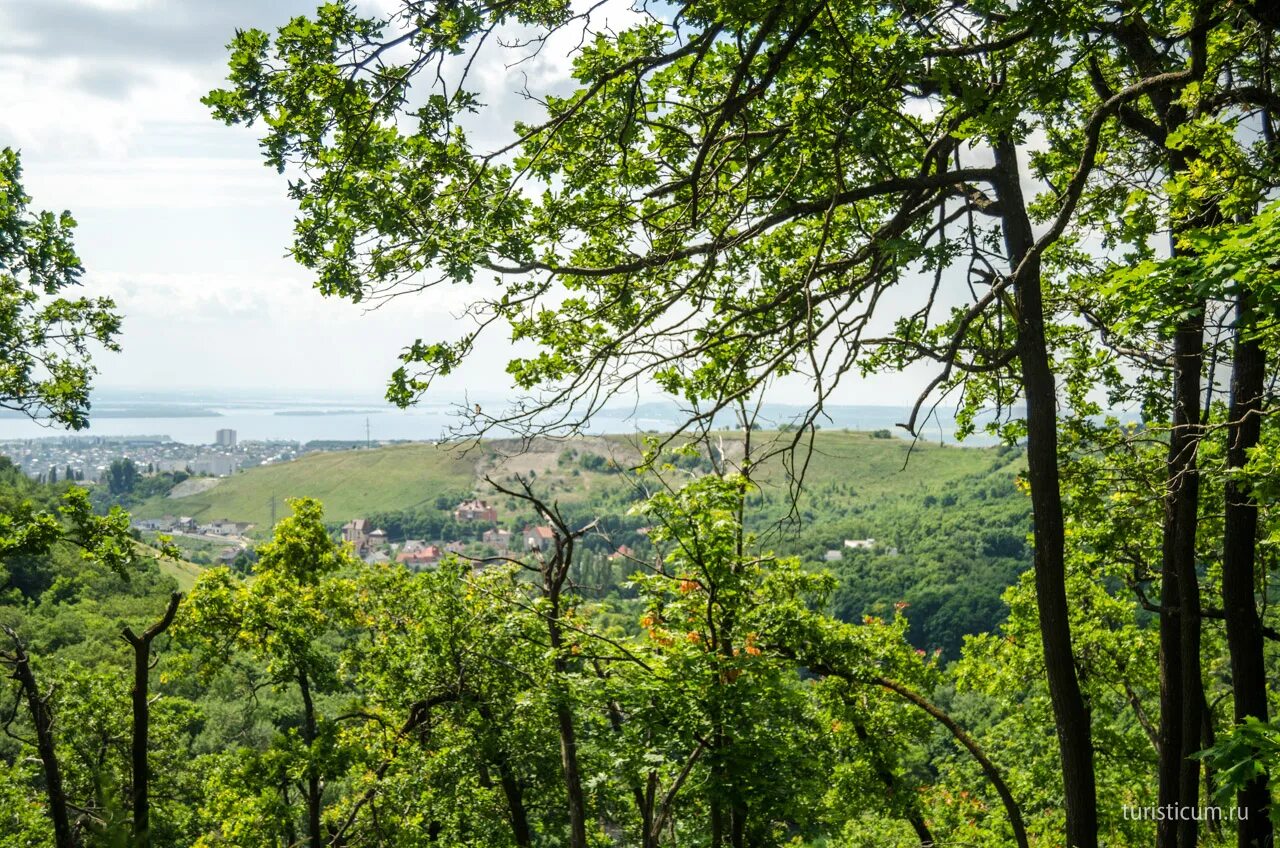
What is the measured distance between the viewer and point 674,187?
596 cm

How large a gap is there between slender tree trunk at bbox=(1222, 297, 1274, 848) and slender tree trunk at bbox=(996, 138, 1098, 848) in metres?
1.59

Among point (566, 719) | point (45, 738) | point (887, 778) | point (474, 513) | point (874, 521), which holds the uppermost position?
point (566, 719)

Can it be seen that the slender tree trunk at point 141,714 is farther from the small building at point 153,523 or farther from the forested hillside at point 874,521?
the small building at point 153,523

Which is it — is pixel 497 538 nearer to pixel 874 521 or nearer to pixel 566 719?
pixel 874 521

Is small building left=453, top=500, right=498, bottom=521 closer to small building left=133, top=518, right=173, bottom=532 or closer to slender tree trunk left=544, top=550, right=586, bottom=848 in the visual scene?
small building left=133, top=518, right=173, bottom=532

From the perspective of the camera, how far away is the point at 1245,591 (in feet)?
22.7

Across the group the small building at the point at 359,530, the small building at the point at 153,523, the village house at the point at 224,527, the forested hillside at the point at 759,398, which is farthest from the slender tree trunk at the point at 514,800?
the small building at the point at 153,523

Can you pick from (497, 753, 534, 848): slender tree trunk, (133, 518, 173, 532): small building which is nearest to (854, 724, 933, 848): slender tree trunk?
(497, 753, 534, 848): slender tree trunk

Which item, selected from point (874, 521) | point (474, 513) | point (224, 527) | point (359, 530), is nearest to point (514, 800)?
point (874, 521)

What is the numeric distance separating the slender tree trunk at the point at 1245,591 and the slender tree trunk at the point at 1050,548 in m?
1.59

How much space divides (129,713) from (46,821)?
134 inches

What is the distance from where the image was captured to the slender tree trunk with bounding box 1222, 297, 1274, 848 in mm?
6547

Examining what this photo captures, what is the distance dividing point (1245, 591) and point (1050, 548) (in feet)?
7.21

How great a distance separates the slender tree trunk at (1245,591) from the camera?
6.55m
